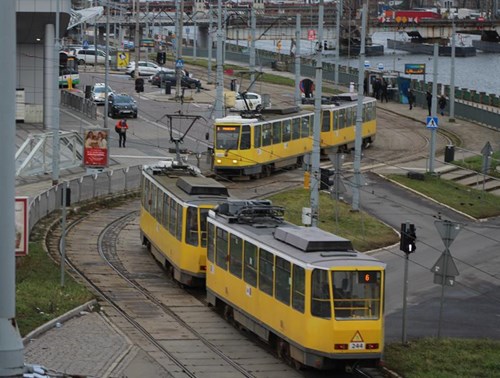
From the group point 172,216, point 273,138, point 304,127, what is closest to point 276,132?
point 273,138

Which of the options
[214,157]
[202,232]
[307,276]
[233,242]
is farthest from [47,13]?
[307,276]

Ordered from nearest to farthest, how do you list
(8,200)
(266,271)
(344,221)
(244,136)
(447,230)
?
(8,200) → (266,271) → (447,230) → (344,221) → (244,136)

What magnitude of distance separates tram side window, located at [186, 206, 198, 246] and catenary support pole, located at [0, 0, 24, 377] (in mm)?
18526

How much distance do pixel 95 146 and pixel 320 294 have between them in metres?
24.0

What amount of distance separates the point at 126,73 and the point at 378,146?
3801 cm

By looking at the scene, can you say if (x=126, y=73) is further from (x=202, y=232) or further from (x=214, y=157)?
(x=202, y=232)

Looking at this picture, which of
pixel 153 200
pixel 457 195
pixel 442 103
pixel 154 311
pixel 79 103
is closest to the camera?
pixel 154 311

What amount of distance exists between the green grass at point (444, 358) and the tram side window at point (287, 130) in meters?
28.2

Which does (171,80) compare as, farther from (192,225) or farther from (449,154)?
(192,225)

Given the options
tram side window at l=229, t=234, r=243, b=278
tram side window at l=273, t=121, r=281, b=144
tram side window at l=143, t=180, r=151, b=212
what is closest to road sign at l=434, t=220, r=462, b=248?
tram side window at l=229, t=234, r=243, b=278

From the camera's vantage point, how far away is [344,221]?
42.1 metres

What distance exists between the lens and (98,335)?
25.1m

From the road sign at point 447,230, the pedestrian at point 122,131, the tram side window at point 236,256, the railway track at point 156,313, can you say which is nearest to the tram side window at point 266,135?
the pedestrian at point 122,131

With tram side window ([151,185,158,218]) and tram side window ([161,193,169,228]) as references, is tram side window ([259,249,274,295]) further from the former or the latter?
tram side window ([151,185,158,218])
